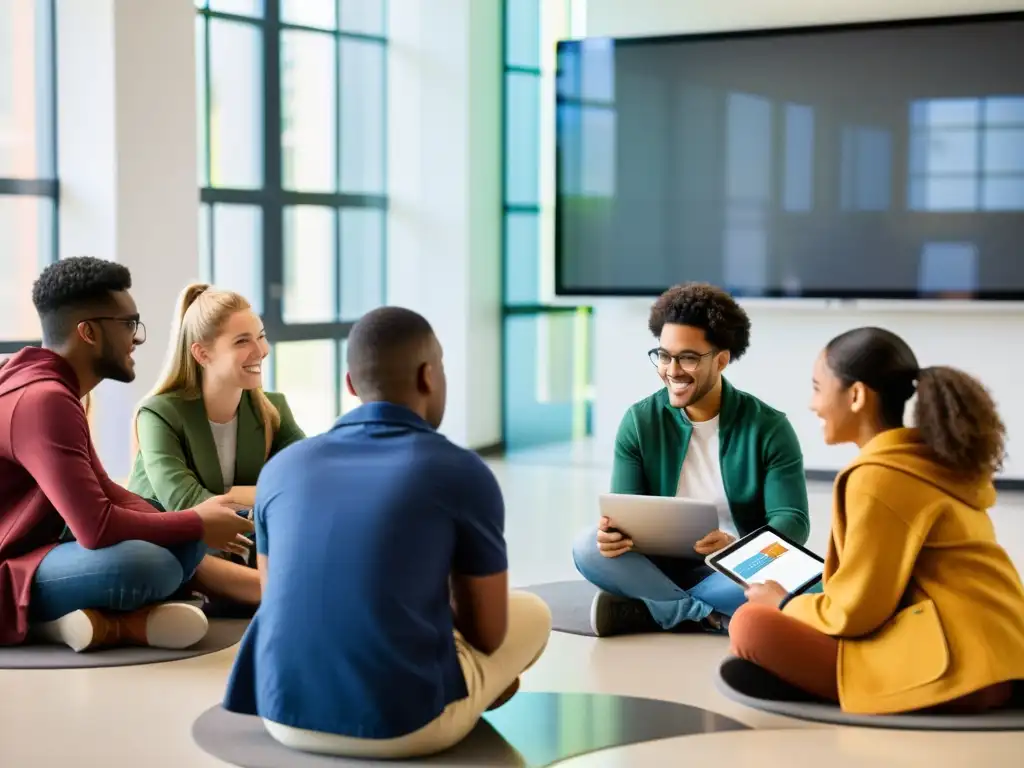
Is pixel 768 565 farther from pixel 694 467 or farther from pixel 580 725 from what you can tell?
pixel 580 725

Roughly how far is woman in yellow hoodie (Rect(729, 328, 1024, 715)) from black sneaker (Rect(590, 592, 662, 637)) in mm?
874

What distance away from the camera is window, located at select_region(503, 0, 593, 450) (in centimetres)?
833

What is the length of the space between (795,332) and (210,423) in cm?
386

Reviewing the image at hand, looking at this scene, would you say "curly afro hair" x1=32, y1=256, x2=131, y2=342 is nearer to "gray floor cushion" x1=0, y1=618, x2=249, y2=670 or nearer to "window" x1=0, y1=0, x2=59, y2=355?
"gray floor cushion" x1=0, y1=618, x2=249, y2=670

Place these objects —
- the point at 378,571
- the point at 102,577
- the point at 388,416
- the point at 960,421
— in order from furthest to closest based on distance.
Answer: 1. the point at 102,577
2. the point at 960,421
3. the point at 388,416
4. the point at 378,571

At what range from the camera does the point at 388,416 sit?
9.10 ft

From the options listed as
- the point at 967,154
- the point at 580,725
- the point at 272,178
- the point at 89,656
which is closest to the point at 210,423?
the point at 89,656

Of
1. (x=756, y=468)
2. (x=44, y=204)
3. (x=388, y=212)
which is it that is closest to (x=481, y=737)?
(x=756, y=468)

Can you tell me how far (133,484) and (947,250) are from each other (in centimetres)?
428

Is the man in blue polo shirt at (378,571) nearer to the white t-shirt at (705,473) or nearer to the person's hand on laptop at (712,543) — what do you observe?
the person's hand on laptop at (712,543)

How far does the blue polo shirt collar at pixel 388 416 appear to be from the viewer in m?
2.77

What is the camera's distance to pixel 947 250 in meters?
7.04

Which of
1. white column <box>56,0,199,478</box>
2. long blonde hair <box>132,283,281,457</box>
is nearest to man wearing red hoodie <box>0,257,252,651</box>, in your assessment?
long blonde hair <box>132,283,281,457</box>

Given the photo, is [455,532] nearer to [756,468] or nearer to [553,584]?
[756,468]
